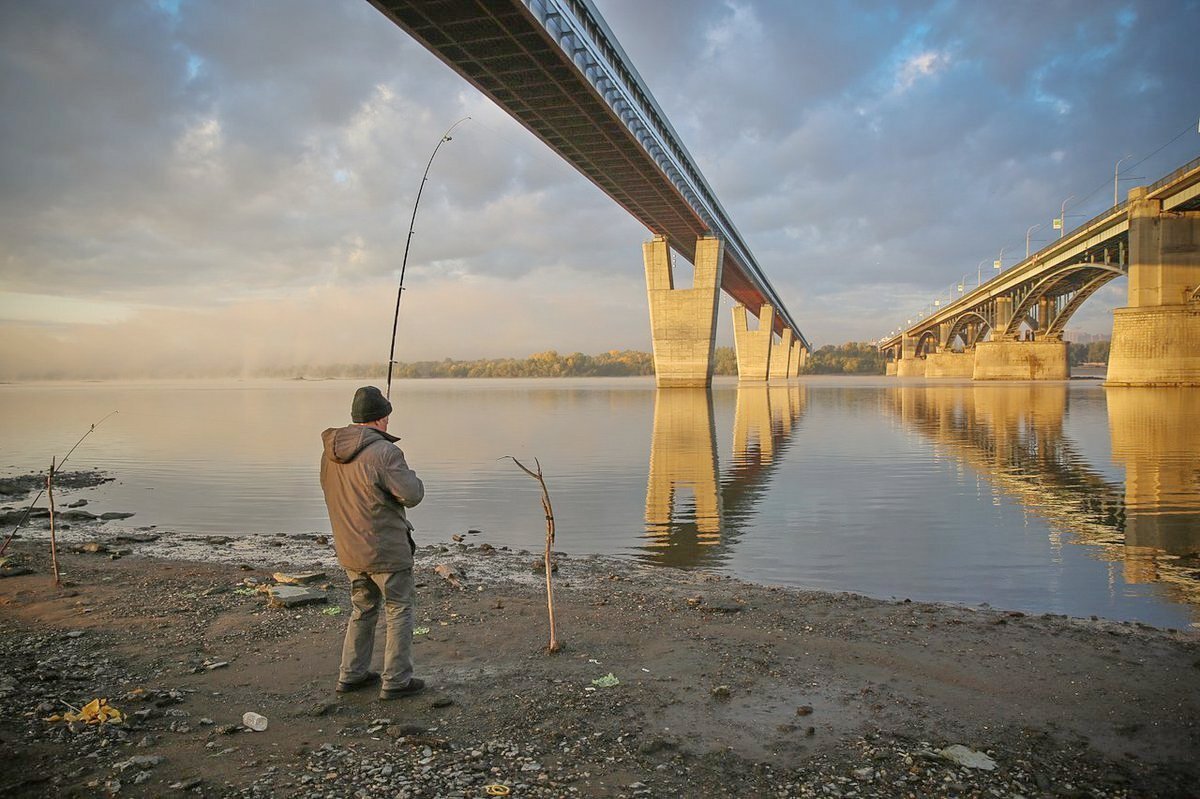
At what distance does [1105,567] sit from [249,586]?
35.5 ft

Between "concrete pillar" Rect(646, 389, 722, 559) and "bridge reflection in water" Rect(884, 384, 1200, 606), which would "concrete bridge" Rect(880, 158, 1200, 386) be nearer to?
"bridge reflection in water" Rect(884, 384, 1200, 606)

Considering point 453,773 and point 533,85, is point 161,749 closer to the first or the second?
point 453,773

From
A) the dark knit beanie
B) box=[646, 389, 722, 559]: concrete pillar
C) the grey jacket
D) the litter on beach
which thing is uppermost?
the dark knit beanie

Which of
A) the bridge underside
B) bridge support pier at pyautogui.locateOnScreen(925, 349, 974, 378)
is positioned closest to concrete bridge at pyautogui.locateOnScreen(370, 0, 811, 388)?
the bridge underside

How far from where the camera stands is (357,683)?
5379 mm

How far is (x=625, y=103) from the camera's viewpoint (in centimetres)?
4159

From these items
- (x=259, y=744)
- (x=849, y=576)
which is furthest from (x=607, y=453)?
(x=259, y=744)

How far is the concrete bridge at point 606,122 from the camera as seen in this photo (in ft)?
100

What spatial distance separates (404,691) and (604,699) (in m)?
1.45

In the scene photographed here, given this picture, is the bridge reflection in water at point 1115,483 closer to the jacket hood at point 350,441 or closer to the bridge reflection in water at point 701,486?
the bridge reflection in water at point 701,486

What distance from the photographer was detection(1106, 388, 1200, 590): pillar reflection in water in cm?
942

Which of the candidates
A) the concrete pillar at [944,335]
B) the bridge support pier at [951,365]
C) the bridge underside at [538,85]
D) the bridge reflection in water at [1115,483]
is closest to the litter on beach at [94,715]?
the bridge reflection in water at [1115,483]

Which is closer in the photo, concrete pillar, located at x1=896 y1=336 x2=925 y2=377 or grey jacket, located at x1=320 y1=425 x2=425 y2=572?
grey jacket, located at x1=320 y1=425 x2=425 y2=572

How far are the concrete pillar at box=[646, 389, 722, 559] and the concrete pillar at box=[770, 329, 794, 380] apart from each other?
126980 mm
